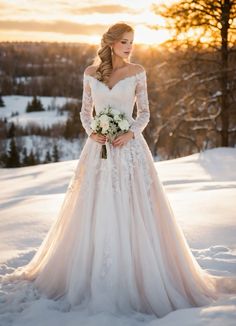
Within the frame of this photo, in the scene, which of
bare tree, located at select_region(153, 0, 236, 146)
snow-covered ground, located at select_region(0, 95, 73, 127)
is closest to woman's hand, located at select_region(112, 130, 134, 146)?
bare tree, located at select_region(153, 0, 236, 146)

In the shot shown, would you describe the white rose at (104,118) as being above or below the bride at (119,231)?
above

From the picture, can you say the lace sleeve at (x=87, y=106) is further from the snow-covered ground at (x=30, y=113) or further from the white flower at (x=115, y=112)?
the snow-covered ground at (x=30, y=113)

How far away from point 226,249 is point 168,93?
45.7 feet

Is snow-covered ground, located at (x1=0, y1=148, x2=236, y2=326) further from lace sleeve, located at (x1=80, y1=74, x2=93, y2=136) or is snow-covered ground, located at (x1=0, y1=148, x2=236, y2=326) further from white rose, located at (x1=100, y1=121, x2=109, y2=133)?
lace sleeve, located at (x1=80, y1=74, x2=93, y2=136)

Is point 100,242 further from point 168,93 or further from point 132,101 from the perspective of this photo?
point 168,93

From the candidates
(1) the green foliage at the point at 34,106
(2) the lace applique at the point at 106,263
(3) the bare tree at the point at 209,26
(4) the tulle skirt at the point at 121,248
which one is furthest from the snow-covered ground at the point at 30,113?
(2) the lace applique at the point at 106,263

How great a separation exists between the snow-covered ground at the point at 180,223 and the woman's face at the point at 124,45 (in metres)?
2.43

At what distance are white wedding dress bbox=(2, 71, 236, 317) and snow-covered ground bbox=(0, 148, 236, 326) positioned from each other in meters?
0.21

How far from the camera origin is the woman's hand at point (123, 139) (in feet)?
12.4

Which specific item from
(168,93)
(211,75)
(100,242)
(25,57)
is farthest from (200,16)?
(25,57)

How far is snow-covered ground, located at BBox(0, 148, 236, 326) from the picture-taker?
334cm

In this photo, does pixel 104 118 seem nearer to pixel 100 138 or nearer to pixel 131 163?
pixel 100 138

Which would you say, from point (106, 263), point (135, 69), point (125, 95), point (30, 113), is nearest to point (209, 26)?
point (135, 69)

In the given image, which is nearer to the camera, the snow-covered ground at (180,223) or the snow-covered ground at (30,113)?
the snow-covered ground at (180,223)
